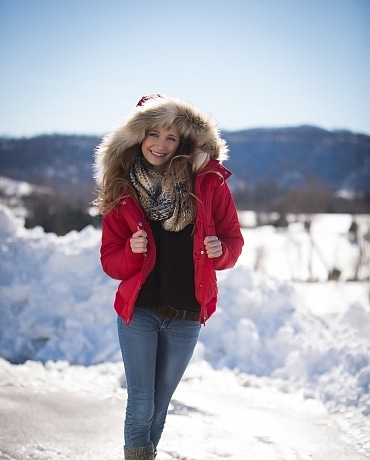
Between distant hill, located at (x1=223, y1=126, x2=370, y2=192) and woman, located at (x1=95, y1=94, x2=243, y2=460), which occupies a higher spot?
woman, located at (x1=95, y1=94, x2=243, y2=460)

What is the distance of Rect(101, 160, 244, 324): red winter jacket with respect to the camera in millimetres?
2371

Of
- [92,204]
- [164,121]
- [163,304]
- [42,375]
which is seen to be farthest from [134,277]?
[42,375]

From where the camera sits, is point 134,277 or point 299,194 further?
point 299,194

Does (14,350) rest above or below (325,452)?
below

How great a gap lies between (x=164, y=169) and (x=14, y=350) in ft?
12.8

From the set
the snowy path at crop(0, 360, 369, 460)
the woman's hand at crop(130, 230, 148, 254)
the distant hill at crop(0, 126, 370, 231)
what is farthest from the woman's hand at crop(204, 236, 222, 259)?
the distant hill at crop(0, 126, 370, 231)

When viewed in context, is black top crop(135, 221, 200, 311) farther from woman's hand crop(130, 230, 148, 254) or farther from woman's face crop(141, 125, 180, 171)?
woman's face crop(141, 125, 180, 171)

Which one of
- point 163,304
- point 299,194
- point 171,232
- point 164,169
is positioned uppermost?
point 164,169

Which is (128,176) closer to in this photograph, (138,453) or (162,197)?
(162,197)

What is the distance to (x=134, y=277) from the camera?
2.41 metres

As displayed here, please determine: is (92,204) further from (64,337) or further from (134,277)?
(64,337)

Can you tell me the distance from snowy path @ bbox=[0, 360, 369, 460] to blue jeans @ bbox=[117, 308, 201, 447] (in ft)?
2.68

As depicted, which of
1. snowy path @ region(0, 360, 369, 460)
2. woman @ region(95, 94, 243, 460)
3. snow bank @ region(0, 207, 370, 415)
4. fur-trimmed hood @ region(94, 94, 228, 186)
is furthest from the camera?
snow bank @ region(0, 207, 370, 415)

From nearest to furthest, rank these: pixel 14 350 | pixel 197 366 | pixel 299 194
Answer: pixel 197 366 < pixel 14 350 < pixel 299 194
